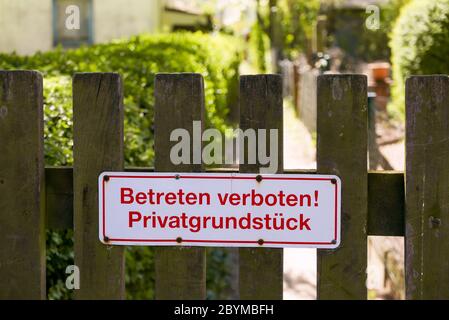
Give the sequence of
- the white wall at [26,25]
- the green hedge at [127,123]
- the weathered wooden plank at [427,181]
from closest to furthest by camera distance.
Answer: the weathered wooden plank at [427,181] < the green hedge at [127,123] < the white wall at [26,25]

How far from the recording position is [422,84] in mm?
2551

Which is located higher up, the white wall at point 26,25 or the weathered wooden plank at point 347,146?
the white wall at point 26,25

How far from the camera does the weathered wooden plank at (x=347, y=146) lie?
2.57 m

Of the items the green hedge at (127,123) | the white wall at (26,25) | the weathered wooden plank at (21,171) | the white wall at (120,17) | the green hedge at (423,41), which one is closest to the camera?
the weathered wooden plank at (21,171)

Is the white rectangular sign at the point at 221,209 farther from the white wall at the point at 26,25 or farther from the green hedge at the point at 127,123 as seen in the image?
the white wall at the point at 26,25

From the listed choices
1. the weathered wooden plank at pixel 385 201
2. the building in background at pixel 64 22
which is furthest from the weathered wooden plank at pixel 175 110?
the building in background at pixel 64 22

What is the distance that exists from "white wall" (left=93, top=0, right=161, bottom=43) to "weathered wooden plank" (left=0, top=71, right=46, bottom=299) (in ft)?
58.7

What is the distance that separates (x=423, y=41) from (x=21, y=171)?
8.73 metres

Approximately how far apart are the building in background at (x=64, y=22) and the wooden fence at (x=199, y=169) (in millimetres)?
17764

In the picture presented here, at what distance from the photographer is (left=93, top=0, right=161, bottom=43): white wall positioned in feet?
66.8

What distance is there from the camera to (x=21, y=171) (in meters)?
2.67

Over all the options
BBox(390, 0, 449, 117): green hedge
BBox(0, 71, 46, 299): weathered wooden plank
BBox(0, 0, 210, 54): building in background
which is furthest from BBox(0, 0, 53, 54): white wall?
BBox(0, 71, 46, 299): weathered wooden plank
